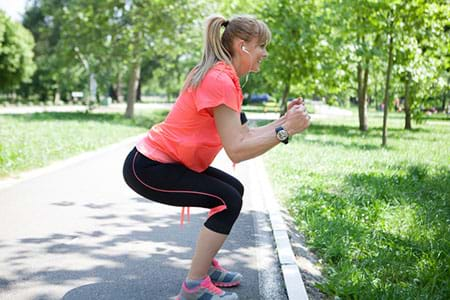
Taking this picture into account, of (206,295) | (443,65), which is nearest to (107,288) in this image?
(206,295)

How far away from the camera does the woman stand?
287 centimetres

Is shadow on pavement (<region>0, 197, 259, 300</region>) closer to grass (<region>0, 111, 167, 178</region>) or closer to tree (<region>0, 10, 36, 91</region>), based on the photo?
grass (<region>0, 111, 167, 178</region>)

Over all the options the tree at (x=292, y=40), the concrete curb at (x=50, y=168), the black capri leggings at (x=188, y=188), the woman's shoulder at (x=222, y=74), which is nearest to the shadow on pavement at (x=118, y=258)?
the black capri leggings at (x=188, y=188)

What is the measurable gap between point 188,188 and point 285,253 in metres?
1.61

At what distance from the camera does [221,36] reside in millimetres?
3061

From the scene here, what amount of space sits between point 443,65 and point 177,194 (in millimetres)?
16442

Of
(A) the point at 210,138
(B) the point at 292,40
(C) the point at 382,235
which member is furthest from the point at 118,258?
(B) the point at 292,40

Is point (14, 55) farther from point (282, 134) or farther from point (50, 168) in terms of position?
point (282, 134)

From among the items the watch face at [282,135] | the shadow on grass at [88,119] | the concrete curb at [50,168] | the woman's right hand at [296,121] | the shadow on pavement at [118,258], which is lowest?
the shadow on pavement at [118,258]

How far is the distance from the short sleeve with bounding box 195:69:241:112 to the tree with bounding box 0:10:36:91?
35.8 metres

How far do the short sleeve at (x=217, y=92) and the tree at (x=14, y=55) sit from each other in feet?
118

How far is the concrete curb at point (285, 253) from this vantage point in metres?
3.56

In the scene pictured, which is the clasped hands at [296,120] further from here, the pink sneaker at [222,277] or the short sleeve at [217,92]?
the pink sneaker at [222,277]

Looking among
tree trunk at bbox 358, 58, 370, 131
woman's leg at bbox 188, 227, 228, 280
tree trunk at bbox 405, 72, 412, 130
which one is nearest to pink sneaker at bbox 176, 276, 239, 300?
woman's leg at bbox 188, 227, 228, 280
